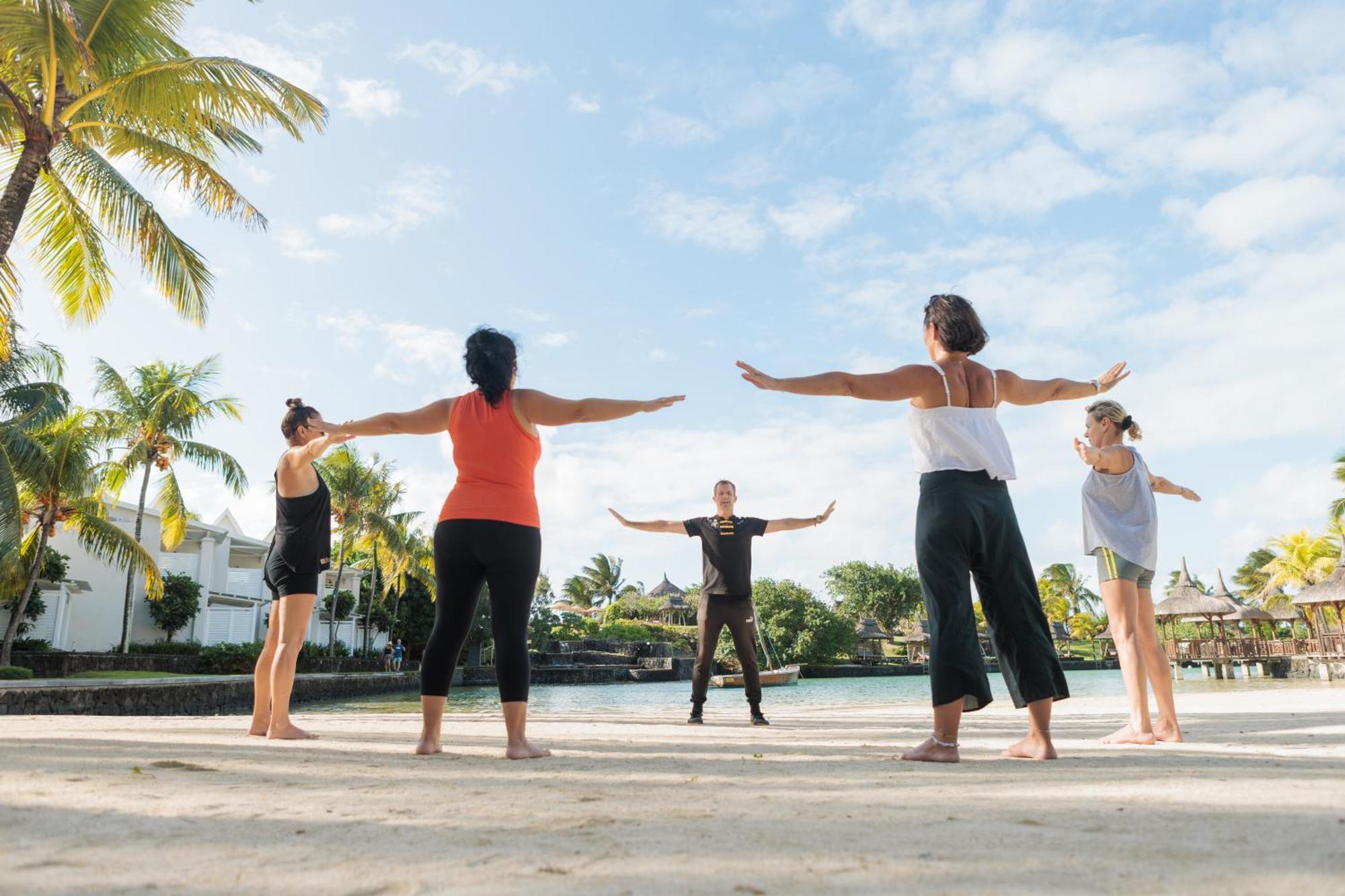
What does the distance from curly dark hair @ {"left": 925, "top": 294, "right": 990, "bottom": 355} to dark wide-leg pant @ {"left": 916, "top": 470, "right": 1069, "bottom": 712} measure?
0.68 metres

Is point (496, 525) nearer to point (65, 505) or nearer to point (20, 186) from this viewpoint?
A: point (20, 186)

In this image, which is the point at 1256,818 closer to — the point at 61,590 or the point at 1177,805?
the point at 1177,805

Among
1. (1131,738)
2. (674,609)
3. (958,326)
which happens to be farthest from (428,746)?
(674,609)

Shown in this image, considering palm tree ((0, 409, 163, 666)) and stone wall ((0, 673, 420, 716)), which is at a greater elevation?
palm tree ((0, 409, 163, 666))

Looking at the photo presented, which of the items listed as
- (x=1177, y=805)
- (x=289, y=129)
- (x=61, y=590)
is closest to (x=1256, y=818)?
(x=1177, y=805)

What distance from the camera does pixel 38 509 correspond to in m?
21.4

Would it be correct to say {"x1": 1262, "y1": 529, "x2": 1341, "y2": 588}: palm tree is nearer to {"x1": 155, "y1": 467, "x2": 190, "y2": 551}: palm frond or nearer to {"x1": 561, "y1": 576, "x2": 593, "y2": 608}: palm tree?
{"x1": 155, "y1": 467, "x2": 190, "y2": 551}: palm frond

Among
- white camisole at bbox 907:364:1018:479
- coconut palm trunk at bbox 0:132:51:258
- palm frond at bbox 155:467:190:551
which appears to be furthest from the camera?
palm frond at bbox 155:467:190:551

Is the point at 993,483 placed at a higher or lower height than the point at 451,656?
higher

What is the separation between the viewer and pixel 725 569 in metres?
7.41

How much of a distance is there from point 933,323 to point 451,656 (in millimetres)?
2831

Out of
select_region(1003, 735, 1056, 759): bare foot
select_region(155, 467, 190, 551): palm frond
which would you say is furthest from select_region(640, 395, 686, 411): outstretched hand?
select_region(155, 467, 190, 551): palm frond

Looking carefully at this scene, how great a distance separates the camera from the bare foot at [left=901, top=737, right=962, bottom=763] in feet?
11.8

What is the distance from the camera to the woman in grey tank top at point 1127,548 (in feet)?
15.4
